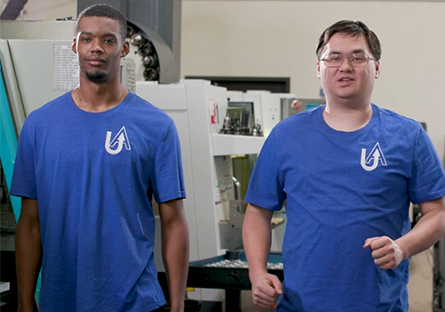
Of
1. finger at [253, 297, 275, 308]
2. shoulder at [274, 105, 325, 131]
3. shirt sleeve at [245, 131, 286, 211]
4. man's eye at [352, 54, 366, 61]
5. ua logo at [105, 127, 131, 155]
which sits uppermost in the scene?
man's eye at [352, 54, 366, 61]

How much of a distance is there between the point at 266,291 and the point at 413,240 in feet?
1.27

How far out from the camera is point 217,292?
3.87 meters

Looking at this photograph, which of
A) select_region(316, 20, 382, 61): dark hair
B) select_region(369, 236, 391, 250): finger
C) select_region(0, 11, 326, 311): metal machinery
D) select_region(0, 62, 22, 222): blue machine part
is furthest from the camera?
select_region(0, 11, 326, 311): metal machinery

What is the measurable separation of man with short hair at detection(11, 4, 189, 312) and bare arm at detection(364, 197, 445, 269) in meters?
0.61

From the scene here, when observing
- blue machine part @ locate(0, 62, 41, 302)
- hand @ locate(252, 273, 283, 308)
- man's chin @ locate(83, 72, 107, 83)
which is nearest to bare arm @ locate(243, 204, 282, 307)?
hand @ locate(252, 273, 283, 308)

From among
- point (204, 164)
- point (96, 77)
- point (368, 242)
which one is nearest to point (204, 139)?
point (204, 164)

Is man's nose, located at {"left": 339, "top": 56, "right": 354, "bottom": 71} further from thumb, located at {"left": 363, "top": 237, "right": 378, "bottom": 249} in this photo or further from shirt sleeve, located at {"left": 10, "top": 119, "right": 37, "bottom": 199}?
shirt sleeve, located at {"left": 10, "top": 119, "right": 37, "bottom": 199}

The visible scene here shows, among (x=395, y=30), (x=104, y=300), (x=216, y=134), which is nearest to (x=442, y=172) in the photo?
(x=104, y=300)

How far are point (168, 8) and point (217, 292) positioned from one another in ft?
5.85

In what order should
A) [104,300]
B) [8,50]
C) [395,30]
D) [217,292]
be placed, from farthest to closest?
[395,30]
[217,292]
[8,50]
[104,300]

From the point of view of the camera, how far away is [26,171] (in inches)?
69.5

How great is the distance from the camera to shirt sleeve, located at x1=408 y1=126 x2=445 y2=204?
159cm

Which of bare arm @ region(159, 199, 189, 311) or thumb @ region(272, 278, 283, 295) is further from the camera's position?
bare arm @ region(159, 199, 189, 311)

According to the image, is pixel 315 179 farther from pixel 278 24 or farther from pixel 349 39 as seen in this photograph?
pixel 278 24
